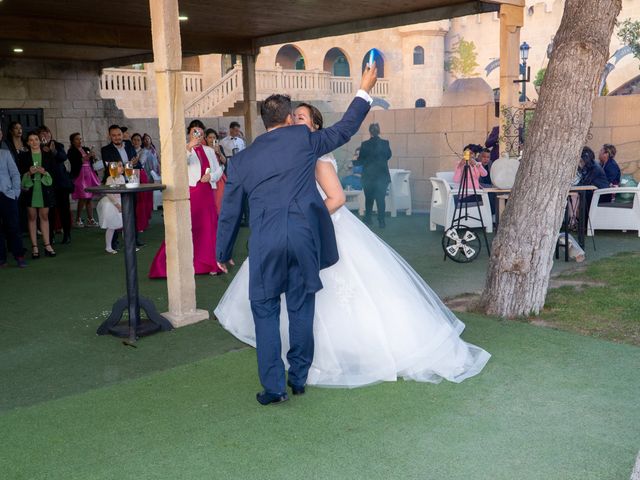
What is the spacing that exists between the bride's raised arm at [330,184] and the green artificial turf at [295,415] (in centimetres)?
109

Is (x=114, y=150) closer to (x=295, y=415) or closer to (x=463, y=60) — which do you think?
(x=295, y=415)

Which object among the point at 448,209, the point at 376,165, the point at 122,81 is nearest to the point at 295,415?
the point at 448,209

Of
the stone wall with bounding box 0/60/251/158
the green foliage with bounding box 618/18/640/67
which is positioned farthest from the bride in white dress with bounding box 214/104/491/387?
the green foliage with bounding box 618/18/640/67

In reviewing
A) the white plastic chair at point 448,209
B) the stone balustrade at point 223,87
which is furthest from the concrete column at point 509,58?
the stone balustrade at point 223,87

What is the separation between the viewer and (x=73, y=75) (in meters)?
16.8

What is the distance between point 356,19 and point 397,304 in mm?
8392

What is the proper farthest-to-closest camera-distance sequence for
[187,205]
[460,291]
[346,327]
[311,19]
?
[311,19]
[460,291]
[187,205]
[346,327]

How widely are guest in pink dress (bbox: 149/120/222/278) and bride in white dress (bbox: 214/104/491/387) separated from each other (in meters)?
3.19

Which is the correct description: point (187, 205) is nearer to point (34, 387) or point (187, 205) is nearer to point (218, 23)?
point (34, 387)

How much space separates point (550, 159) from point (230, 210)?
108 inches

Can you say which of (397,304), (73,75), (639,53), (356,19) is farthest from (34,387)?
(639,53)

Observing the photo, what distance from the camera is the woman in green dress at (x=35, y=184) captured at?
8906 mm

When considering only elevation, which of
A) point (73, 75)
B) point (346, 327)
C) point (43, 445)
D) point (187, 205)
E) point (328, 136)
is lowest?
point (43, 445)

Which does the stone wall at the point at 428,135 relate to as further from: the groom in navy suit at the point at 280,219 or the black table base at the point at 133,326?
the groom in navy suit at the point at 280,219
